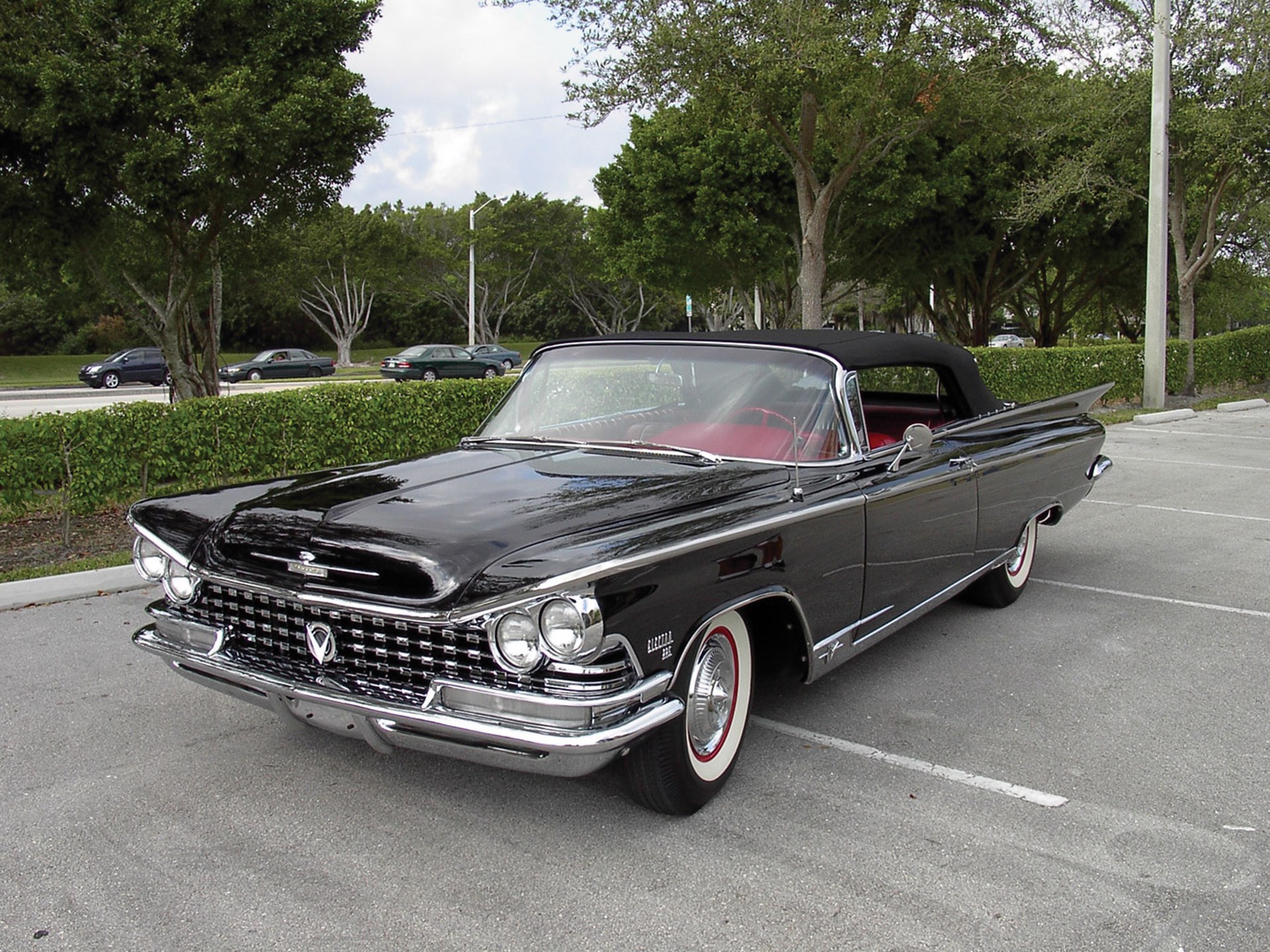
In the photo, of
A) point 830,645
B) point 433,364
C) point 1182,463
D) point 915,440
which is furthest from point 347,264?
point 830,645

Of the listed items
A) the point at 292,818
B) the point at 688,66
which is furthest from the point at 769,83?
the point at 292,818

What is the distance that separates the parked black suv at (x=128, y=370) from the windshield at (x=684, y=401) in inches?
1304

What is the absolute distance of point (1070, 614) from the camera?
5.93m

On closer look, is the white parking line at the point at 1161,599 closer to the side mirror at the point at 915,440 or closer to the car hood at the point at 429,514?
the side mirror at the point at 915,440

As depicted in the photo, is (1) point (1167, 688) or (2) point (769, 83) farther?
(2) point (769, 83)

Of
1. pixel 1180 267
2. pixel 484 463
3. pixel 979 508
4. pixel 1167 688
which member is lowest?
pixel 1167 688

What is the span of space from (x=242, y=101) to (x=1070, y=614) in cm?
925

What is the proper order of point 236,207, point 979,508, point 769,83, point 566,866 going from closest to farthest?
1. point 566,866
2. point 979,508
3. point 236,207
4. point 769,83

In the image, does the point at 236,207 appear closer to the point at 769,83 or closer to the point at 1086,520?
the point at 769,83

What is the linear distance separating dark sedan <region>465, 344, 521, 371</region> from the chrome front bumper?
126 ft

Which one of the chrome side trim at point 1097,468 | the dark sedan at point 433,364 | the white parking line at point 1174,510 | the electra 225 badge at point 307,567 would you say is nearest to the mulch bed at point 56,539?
the electra 225 badge at point 307,567

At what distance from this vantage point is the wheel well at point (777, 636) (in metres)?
3.73

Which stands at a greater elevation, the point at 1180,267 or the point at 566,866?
the point at 1180,267

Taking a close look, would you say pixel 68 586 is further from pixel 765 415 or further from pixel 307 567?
pixel 765 415
